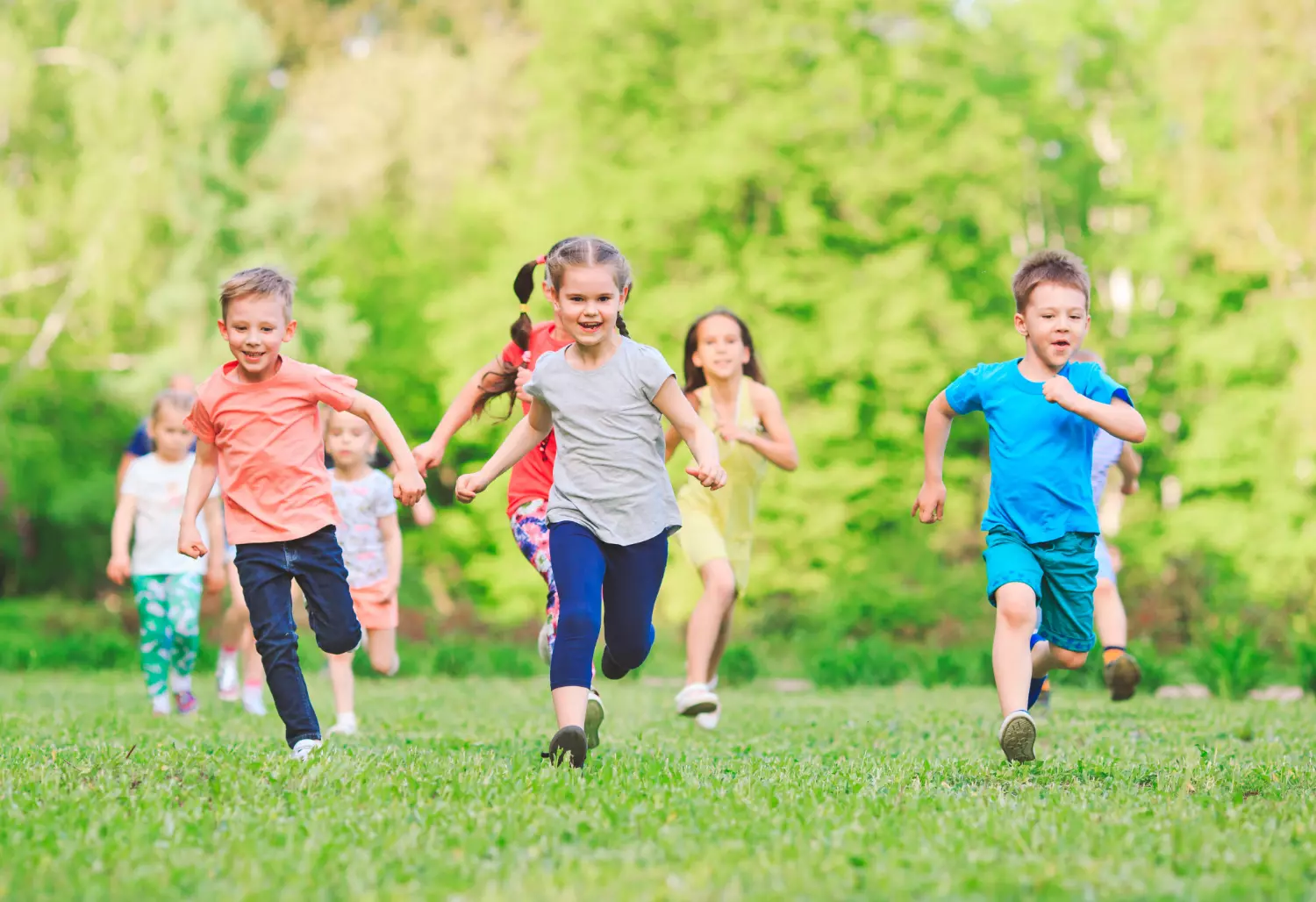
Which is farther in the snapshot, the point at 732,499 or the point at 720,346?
the point at 732,499

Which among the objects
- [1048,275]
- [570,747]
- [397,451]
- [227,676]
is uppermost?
[1048,275]

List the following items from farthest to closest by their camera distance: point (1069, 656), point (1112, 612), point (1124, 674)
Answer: point (1112, 612)
point (1124, 674)
point (1069, 656)

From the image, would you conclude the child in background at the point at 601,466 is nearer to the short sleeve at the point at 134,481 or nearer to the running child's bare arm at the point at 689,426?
the running child's bare arm at the point at 689,426

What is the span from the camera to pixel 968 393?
646cm

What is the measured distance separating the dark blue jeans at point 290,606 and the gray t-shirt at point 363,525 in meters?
2.58

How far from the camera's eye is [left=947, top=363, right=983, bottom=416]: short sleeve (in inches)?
254

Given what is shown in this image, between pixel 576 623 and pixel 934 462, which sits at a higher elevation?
pixel 934 462

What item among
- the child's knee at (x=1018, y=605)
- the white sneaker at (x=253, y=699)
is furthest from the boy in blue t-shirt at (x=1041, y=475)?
the white sneaker at (x=253, y=699)

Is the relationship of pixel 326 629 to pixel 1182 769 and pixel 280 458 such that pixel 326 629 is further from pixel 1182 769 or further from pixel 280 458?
pixel 1182 769

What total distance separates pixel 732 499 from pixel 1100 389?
10.6 feet

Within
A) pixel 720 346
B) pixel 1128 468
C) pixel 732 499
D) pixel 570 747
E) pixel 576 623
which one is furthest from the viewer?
pixel 1128 468

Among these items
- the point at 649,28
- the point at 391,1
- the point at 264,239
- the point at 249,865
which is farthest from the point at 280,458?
the point at 391,1

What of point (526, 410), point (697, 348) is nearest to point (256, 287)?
point (526, 410)

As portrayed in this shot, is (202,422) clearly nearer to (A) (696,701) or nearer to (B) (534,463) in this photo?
(B) (534,463)
